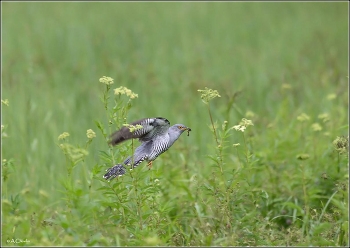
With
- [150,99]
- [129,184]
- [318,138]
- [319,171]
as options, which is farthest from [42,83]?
[129,184]

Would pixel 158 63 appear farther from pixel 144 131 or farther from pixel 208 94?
pixel 144 131

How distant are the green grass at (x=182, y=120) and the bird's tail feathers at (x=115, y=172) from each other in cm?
6

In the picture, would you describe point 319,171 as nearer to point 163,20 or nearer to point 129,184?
point 129,184

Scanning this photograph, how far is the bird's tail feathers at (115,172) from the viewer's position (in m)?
4.05

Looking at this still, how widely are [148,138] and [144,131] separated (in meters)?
0.14

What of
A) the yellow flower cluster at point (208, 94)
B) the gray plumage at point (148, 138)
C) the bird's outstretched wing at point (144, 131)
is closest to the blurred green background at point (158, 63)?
the gray plumage at point (148, 138)

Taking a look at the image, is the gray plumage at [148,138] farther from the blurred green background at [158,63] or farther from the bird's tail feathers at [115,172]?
the blurred green background at [158,63]

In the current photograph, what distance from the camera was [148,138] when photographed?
4215 millimetres

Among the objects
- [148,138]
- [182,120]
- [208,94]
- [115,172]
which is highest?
[208,94]

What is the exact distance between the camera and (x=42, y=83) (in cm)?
965

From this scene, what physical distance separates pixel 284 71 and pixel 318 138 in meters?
3.44

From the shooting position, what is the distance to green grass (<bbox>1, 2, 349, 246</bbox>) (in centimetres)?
428

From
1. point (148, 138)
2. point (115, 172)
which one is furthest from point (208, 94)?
point (115, 172)

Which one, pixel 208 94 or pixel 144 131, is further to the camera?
pixel 208 94
